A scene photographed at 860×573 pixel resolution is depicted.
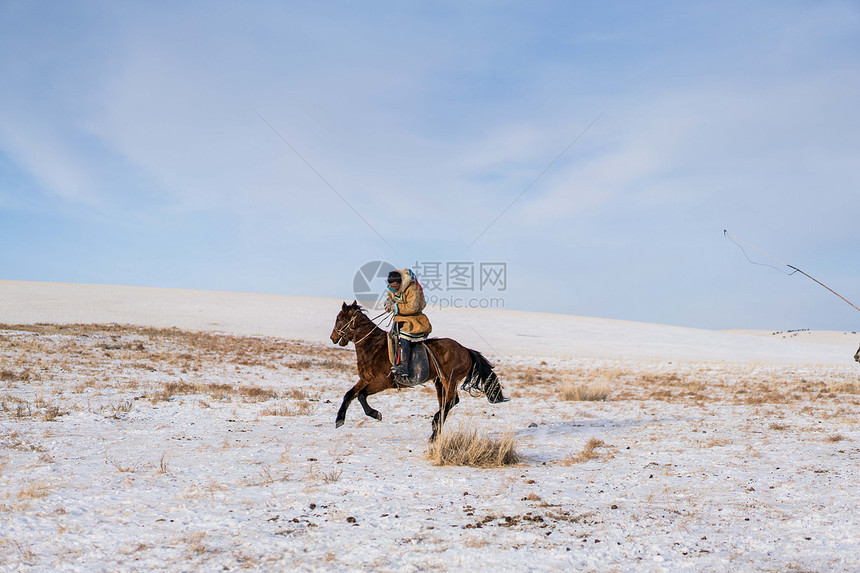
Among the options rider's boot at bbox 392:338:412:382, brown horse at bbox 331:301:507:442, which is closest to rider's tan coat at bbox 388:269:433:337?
rider's boot at bbox 392:338:412:382

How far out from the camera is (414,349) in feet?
29.8

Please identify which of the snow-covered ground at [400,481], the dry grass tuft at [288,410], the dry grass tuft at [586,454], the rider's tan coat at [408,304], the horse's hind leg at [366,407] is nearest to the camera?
the snow-covered ground at [400,481]

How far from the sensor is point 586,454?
8.47 metres

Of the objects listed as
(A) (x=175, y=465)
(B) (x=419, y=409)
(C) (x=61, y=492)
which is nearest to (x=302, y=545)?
(C) (x=61, y=492)

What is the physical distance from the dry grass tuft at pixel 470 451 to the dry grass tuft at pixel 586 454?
736mm

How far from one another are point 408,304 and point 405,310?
0.11 meters

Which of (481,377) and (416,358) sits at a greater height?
(416,358)

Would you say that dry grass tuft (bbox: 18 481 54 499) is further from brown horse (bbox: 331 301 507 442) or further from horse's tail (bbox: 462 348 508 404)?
horse's tail (bbox: 462 348 508 404)

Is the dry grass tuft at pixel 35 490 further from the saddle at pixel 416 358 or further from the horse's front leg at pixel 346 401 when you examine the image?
the saddle at pixel 416 358

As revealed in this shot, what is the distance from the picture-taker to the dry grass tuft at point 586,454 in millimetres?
8125

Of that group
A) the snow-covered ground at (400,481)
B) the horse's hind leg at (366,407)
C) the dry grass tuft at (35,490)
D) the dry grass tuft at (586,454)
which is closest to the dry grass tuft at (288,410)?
the snow-covered ground at (400,481)

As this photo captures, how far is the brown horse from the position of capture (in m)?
9.21

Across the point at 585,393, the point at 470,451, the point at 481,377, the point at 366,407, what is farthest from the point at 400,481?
the point at 585,393

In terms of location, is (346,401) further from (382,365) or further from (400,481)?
(400,481)
